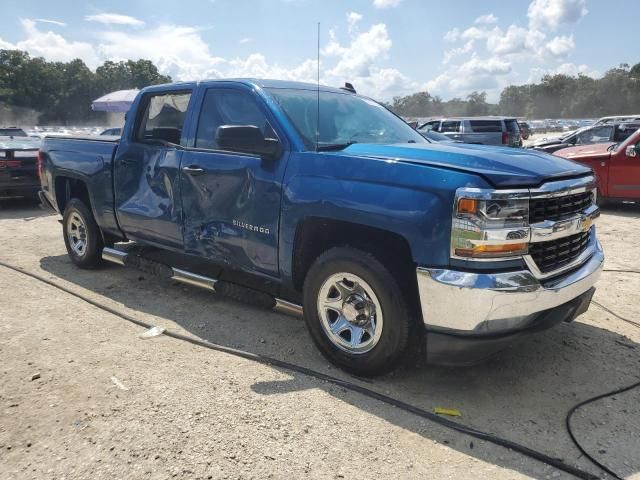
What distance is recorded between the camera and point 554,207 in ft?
10.2

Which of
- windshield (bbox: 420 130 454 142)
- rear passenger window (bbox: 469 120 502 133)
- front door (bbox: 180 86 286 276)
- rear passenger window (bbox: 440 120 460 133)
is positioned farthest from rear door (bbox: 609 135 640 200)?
rear passenger window (bbox: 440 120 460 133)

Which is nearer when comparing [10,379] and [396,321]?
[396,321]

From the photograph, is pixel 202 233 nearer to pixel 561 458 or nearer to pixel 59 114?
pixel 561 458

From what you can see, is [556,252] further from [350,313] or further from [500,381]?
[350,313]

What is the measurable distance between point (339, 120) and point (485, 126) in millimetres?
16119

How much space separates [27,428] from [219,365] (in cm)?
120

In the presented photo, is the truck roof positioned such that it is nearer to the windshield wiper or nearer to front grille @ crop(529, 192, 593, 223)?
the windshield wiper

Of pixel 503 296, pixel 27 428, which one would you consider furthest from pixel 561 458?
pixel 27 428

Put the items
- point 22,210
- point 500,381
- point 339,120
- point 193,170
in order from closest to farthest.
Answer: point 500,381 < point 339,120 < point 193,170 < point 22,210

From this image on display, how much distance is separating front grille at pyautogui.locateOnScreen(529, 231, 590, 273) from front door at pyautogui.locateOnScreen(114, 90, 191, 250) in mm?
2842

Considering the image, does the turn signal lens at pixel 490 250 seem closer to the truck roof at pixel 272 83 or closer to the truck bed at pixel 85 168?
the truck roof at pixel 272 83

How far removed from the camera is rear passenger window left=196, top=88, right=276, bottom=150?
13.3 feet

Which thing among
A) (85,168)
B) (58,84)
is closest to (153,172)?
(85,168)

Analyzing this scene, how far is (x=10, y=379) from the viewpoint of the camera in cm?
347
